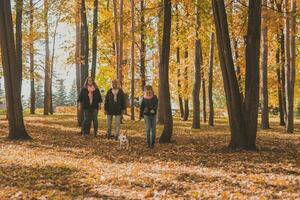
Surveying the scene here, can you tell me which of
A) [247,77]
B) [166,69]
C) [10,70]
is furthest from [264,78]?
[10,70]

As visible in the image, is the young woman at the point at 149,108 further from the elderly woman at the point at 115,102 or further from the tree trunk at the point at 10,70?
the tree trunk at the point at 10,70

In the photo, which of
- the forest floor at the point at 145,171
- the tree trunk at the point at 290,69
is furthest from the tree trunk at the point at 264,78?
the forest floor at the point at 145,171

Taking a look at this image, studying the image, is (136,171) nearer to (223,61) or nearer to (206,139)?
(223,61)

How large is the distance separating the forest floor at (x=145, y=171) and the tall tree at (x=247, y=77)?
606mm

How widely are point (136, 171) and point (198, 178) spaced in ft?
4.63

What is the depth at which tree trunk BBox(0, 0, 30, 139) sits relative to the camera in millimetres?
16078

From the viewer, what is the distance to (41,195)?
8008mm

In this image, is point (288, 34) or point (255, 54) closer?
point (255, 54)

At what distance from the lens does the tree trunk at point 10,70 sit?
633 inches

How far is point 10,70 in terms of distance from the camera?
1622 centimetres

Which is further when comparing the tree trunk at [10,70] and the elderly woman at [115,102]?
the elderly woman at [115,102]

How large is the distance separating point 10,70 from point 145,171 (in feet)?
26.1

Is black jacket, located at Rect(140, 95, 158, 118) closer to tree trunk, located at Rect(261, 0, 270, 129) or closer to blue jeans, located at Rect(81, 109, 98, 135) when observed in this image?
blue jeans, located at Rect(81, 109, 98, 135)

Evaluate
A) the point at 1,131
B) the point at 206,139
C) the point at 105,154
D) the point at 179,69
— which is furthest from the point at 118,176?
the point at 179,69
